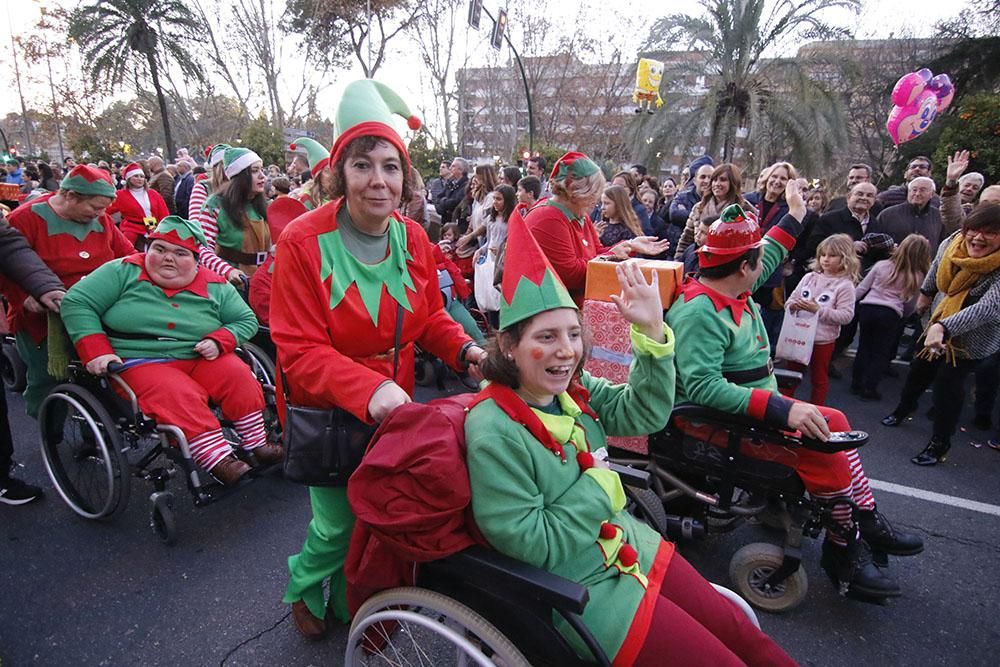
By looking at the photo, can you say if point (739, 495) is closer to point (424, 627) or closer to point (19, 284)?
point (424, 627)

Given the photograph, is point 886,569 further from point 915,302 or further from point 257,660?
point 915,302

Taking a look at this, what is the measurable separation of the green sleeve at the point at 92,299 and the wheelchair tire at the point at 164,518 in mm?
904

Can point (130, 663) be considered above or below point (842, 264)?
below

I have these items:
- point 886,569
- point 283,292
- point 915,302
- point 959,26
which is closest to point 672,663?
point 283,292

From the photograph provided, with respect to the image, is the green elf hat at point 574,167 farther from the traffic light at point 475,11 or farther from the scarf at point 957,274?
the traffic light at point 475,11

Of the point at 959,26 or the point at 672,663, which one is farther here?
the point at 959,26

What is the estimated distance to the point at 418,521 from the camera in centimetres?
143

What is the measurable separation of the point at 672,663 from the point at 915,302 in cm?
542

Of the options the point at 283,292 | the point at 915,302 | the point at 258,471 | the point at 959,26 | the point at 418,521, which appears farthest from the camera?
the point at 959,26

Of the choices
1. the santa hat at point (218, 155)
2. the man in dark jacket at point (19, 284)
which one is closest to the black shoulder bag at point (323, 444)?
the man in dark jacket at point (19, 284)

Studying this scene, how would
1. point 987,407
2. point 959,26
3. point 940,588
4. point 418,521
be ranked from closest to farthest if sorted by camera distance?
point 418,521 → point 940,588 → point 987,407 → point 959,26

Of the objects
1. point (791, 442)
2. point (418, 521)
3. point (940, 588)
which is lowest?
point (940, 588)

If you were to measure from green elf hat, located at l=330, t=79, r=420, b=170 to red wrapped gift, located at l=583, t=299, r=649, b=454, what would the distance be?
59.4 inches

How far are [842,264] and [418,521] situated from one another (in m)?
4.49
